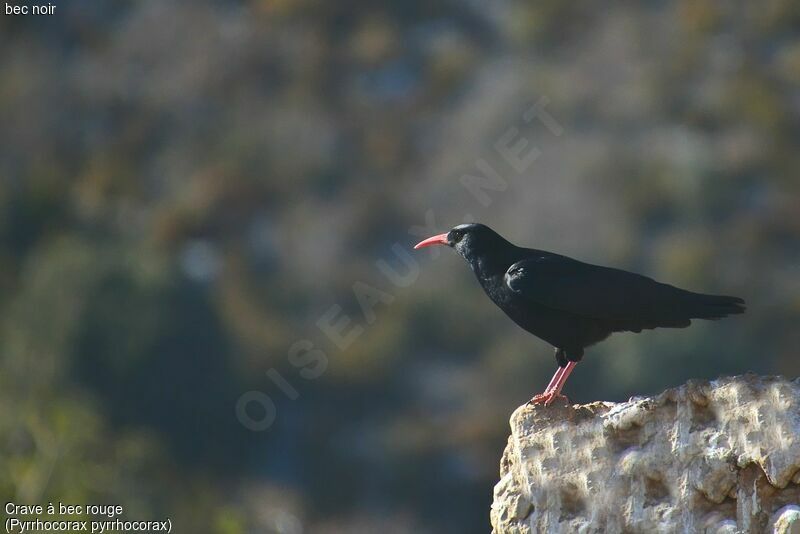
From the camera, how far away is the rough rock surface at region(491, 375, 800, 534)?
244 inches

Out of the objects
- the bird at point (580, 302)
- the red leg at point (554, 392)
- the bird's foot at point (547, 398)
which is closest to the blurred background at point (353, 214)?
the bird at point (580, 302)

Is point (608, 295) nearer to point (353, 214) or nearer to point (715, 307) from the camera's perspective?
point (715, 307)

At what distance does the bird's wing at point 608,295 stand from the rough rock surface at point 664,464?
5.23ft

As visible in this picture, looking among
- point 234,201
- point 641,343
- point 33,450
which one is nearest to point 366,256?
point 234,201

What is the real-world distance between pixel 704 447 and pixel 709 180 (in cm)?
3322

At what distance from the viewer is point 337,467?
3634 centimetres

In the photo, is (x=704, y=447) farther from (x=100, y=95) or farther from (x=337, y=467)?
(x=100, y=95)

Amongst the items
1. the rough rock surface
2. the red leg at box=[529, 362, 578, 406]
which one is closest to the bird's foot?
the red leg at box=[529, 362, 578, 406]

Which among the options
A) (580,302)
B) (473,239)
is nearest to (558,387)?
(580,302)

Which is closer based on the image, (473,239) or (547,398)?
(547,398)

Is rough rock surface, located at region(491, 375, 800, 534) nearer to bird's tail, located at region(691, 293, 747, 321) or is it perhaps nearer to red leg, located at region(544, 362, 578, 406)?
red leg, located at region(544, 362, 578, 406)

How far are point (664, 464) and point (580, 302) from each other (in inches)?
96.8

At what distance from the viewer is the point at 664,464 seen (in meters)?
6.65

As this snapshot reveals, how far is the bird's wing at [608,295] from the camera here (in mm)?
8664
